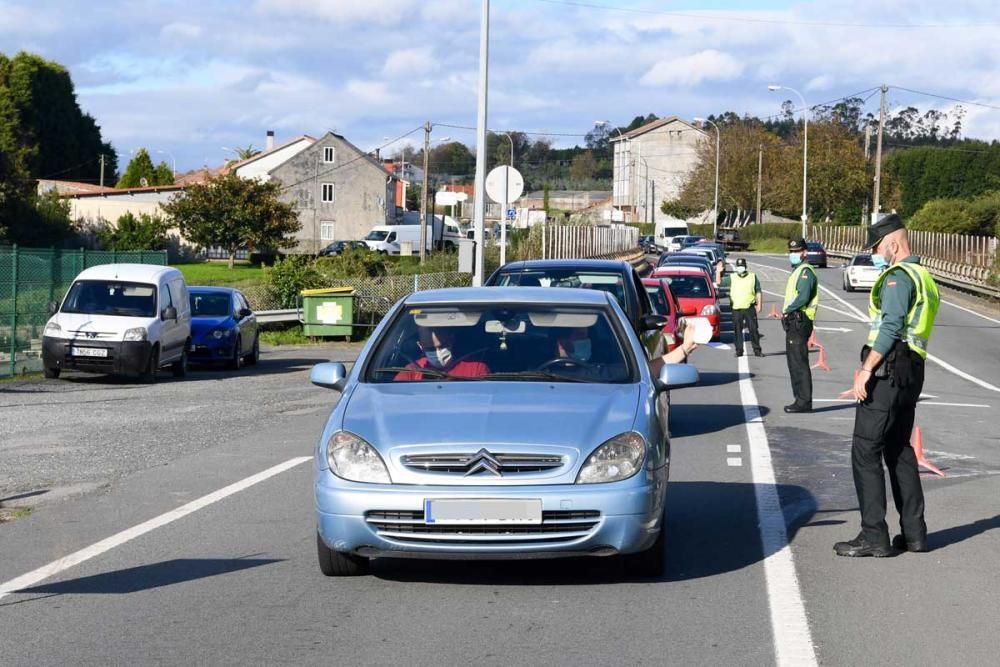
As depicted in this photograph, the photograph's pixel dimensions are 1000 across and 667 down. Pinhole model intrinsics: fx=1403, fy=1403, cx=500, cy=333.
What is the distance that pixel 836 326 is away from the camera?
35.0m

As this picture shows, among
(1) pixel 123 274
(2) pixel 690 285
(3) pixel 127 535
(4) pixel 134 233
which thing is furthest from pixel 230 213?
(3) pixel 127 535

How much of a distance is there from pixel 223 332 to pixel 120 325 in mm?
3598

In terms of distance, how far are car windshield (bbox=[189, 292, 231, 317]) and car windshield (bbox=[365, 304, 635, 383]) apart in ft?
57.0

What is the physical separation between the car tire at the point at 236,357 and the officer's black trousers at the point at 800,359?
1118 centimetres

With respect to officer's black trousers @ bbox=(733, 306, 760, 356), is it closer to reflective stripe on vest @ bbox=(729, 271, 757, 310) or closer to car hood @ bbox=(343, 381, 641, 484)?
reflective stripe on vest @ bbox=(729, 271, 757, 310)

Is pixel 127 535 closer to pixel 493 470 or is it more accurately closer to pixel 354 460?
pixel 354 460

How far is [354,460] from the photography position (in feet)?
A: 22.6

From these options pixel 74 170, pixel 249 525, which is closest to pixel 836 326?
pixel 249 525

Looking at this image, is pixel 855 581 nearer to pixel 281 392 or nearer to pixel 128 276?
pixel 281 392

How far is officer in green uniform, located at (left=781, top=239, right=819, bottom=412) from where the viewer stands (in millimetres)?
16344

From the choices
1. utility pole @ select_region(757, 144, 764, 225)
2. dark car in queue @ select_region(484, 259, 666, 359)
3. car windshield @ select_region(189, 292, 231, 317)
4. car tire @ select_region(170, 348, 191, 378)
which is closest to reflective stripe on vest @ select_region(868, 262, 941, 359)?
dark car in queue @ select_region(484, 259, 666, 359)

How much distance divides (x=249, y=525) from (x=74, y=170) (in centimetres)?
10247

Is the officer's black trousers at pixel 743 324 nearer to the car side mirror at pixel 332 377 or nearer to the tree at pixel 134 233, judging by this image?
the car side mirror at pixel 332 377

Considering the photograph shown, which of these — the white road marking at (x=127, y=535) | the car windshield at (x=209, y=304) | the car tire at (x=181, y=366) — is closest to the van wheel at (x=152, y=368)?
the car tire at (x=181, y=366)
